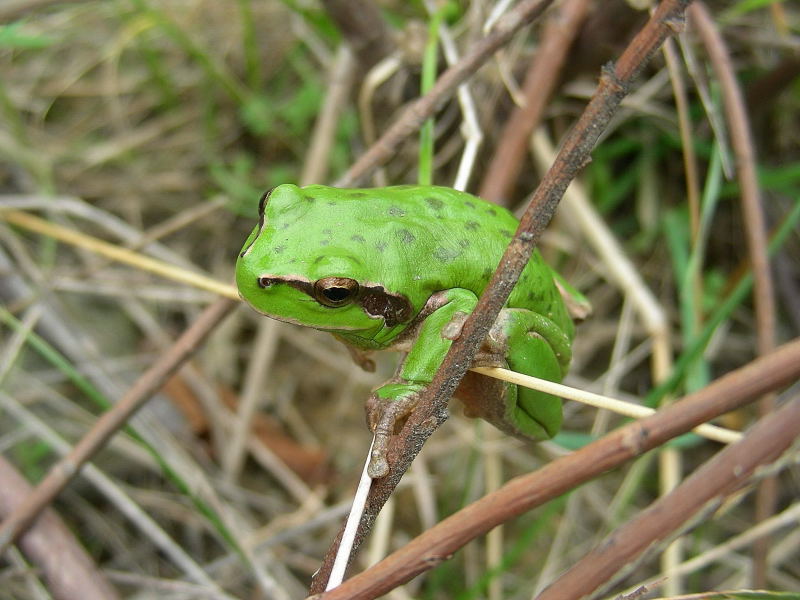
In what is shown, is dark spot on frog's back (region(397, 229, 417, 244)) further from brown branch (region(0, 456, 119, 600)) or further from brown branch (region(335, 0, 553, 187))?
brown branch (region(0, 456, 119, 600))

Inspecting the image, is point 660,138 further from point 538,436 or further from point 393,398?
point 393,398

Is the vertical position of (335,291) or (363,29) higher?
Answer: (363,29)

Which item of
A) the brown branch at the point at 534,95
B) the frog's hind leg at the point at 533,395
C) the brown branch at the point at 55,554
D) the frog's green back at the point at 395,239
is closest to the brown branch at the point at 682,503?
the frog's hind leg at the point at 533,395

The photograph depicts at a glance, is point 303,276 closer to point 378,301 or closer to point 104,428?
point 378,301

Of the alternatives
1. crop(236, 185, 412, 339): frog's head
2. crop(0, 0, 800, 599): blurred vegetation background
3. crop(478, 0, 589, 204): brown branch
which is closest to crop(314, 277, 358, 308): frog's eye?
crop(236, 185, 412, 339): frog's head

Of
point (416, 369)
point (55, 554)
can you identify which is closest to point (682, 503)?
point (416, 369)

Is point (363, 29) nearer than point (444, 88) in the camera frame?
No
